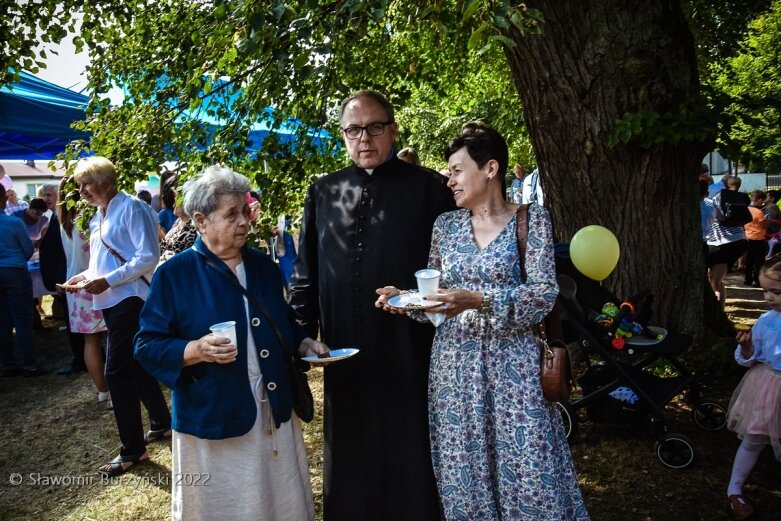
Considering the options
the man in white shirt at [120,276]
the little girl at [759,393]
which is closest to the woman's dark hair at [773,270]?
the little girl at [759,393]

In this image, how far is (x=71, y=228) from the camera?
19.7ft

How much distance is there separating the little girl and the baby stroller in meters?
0.59

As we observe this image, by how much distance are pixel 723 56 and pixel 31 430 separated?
973 cm

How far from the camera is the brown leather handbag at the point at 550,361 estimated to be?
7.91 feet

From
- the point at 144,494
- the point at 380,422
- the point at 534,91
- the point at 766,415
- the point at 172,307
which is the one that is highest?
the point at 534,91

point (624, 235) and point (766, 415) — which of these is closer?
point (766, 415)

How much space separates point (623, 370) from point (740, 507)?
3.21 feet

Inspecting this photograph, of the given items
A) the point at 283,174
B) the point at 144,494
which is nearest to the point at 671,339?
the point at 283,174

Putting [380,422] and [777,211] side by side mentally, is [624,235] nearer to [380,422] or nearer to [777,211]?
[380,422]

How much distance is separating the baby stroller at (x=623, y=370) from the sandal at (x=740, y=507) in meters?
0.58

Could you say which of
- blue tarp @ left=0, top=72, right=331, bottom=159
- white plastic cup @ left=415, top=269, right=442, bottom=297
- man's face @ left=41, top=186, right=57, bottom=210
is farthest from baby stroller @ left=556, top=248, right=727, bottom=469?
man's face @ left=41, top=186, right=57, bottom=210

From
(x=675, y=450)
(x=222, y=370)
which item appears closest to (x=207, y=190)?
(x=222, y=370)

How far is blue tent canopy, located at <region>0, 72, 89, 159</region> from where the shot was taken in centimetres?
783

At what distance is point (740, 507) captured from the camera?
127 inches
